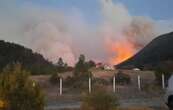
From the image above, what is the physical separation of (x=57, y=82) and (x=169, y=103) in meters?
27.2

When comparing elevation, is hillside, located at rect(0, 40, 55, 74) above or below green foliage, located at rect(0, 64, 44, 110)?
above

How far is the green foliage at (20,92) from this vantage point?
18.2 metres

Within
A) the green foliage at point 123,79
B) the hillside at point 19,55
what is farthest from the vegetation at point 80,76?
the hillside at point 19,55

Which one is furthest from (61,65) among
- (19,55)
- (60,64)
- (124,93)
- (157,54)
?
(157,54)

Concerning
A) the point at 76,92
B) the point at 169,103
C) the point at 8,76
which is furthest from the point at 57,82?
the point at 8,76

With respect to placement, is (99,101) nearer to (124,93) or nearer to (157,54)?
(124,93)

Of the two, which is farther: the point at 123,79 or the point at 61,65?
the point at 61,65

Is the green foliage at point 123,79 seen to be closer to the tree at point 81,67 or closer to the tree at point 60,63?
the tree at point 81,67

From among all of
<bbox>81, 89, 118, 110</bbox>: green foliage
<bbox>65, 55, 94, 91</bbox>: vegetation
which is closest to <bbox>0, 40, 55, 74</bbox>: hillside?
<bbox>65, 55, 94, 91</bbox>: vegetation

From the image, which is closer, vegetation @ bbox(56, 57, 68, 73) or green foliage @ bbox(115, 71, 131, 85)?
green foliage @ bbox(115, 71, 131, 85)

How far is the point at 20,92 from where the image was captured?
18.3m

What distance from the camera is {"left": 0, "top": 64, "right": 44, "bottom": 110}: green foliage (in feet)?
59.6

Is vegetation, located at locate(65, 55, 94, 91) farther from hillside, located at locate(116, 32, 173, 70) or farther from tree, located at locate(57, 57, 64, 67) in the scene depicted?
hillside, located at locate(116, 32, 173, 70)

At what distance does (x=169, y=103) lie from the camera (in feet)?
73.2
